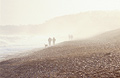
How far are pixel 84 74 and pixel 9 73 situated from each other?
268 inches

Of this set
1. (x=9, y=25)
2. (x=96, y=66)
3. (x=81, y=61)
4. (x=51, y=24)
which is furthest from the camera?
(x=51, y=24)

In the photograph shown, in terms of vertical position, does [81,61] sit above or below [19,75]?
above

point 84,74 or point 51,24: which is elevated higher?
point 51,24

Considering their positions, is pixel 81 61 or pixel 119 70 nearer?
pixel 119 70

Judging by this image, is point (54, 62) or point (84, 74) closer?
point (84, 74)

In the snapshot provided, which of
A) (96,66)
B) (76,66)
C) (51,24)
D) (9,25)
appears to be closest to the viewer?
(96,66)

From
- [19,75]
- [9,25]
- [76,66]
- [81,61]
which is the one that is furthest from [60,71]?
[9,25]

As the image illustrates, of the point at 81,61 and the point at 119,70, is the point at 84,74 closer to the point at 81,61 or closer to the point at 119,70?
the point at 119,70

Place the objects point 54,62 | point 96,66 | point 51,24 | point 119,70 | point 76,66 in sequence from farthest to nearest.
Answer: point 51,24 < point 54,62 < point 76,66 < point 96,66 < point 119,70

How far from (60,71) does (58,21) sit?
169188 mm

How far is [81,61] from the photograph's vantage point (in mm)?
12648

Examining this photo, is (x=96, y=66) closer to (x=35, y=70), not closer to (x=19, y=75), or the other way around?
(x=35, y=70)

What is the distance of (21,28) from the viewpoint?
15875 centimetres

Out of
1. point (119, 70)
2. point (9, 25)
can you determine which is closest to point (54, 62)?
point (119, 70)
